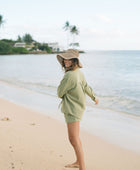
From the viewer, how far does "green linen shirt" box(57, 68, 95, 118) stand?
104 inches

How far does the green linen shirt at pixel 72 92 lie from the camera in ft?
8.71

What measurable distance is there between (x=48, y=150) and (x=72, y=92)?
4.66 feet

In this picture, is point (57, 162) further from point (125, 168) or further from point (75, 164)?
point (125, 168)

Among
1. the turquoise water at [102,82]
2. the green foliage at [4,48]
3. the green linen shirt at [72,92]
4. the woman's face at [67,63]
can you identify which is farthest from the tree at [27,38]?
the green linen shirt at [72,92]

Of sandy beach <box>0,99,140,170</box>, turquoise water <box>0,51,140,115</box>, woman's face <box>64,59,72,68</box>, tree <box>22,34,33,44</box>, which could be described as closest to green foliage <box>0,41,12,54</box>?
tree <box>22,34,33,44</box>

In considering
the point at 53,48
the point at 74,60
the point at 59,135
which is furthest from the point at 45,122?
the point at 53,48

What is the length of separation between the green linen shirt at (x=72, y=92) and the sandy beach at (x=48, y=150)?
1.00 meters

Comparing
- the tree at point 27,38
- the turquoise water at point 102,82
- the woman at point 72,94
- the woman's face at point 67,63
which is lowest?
the turquoise water at point 102,82

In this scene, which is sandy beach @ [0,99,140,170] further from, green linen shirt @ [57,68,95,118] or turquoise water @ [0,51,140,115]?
turquoise water @ [0,51,140,115]

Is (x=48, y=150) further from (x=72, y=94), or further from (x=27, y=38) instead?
(x=27, y=38)

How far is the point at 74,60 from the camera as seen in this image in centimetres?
279

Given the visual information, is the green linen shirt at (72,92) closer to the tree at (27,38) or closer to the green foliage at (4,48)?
the green foliage at (4,48)

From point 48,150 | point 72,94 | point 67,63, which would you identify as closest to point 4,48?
point 48,150

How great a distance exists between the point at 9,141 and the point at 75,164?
1296 millimetres
